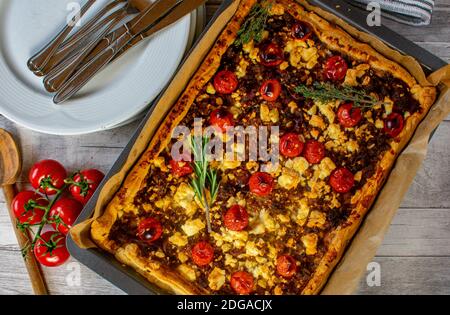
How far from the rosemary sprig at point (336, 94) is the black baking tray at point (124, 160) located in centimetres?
27

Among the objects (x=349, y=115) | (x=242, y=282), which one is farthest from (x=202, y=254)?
(x=349, y=115)

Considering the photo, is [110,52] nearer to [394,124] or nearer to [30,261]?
[30,261]

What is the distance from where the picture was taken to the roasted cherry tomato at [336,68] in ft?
8.06

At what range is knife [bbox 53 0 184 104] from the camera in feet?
8.22

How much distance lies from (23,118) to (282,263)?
136 cm

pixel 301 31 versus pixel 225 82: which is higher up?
pixel 301 31

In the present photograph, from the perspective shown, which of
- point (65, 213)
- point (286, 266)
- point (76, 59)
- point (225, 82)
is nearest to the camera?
point (286, 266)

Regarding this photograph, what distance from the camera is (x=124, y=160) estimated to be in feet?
7.93

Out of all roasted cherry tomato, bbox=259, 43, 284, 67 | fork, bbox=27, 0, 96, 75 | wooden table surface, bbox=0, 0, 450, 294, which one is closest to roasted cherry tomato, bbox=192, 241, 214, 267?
wooden table surface, bbox=0, 0, 450, 294

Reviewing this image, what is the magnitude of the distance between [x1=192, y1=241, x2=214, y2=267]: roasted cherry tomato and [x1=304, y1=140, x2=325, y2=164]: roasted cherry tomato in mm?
596

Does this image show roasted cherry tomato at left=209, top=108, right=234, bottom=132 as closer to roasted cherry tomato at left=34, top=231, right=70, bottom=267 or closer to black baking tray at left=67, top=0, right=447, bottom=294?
black baking tray at left=67, top=0, right=447, bottom=294

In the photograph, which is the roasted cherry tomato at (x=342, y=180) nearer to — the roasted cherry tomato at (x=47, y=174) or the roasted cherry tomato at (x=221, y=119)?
the roasted cherry tomato at (x=221, y=119)

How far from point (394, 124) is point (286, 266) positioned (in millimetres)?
786

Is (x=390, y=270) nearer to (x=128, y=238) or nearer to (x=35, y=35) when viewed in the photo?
(x=128, y=238)
